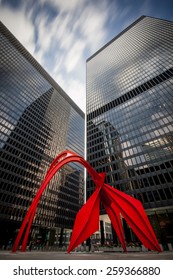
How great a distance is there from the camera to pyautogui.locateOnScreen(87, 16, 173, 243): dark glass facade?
34.1 metres

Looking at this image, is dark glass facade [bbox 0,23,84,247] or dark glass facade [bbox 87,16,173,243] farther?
dark glass facade [bbox 0,23,84,247]

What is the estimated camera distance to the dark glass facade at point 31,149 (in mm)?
50938

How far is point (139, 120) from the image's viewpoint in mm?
45938

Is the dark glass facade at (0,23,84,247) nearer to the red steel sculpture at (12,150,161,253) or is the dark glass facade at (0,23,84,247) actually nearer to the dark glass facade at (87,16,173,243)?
the dark glass facade at (87,16,173,243)

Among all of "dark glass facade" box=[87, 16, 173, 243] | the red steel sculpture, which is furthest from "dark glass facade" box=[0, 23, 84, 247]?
the red steel sculpture

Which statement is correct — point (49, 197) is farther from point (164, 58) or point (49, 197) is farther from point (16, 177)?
point (164, 58)

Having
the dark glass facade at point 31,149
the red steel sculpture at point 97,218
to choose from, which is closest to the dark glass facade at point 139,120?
the red steel sculpture at point 97,218

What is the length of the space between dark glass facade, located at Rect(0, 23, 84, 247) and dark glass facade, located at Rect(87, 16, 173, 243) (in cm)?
2137

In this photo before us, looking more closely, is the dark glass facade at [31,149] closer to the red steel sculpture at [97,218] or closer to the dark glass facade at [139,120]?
the dark glass facade at [139,120]

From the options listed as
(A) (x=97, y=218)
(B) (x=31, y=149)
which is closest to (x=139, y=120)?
(A) (x=97, y=218)

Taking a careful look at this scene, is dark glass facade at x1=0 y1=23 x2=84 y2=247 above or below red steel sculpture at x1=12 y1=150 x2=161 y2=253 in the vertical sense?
above

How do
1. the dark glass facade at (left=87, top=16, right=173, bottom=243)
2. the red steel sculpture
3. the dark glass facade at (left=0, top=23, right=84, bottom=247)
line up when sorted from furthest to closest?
the dark glass facade at (left=0, top=23, right=84, bottom=247)
the dark glass facade at (left=87, top=16, right=173, bottom=243)
the red steel sculpture

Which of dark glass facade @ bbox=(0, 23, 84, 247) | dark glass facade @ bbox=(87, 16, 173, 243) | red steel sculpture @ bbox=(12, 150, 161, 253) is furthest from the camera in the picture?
dark glass facade @ bbox=(0, 23, 84, 247)

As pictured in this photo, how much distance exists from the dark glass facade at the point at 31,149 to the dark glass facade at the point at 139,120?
841 inches
